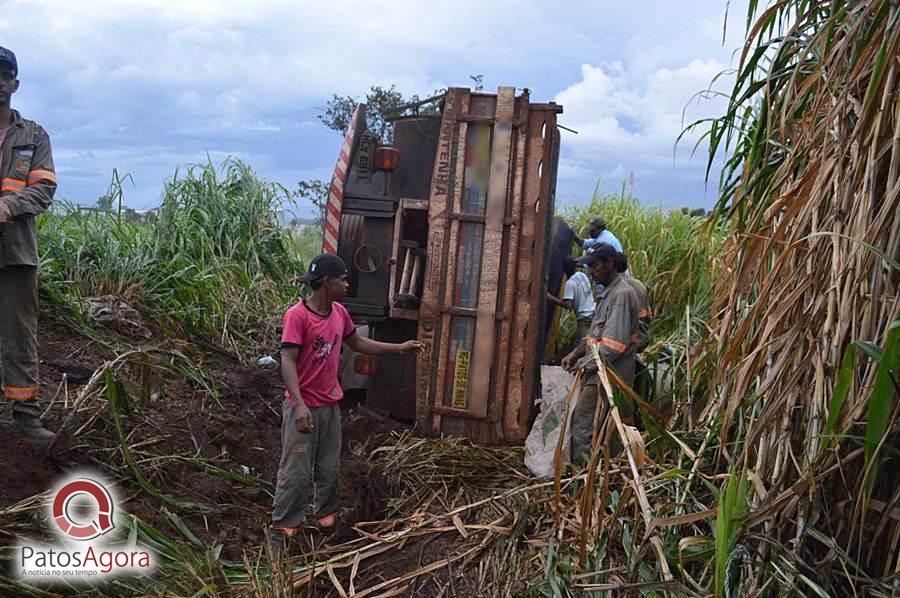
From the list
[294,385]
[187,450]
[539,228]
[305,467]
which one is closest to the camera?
[294,385]

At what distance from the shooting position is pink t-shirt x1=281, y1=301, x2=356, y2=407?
417 centimetres

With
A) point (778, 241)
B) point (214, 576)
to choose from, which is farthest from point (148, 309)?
point (778, 241)

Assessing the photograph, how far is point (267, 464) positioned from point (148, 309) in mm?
2170

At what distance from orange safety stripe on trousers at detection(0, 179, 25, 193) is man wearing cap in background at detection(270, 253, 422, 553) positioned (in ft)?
5.23

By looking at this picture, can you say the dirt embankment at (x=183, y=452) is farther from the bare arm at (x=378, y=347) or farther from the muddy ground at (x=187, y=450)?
the bare arm at (x=378, y=347)

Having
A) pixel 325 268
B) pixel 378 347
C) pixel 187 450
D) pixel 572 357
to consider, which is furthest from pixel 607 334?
pixel 187 450

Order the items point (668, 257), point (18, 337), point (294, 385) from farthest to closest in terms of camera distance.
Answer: point (668, 257) → point (18, 337) → point (294, 385)

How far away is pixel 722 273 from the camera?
4230 mm

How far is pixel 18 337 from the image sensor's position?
4465mm

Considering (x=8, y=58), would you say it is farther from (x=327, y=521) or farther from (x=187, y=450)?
(x=327, y=521)

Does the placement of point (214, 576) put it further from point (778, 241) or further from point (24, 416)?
point (778, 241)

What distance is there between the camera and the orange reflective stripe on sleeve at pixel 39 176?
4.47 metres

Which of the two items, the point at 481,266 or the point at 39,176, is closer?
the point at 39,176

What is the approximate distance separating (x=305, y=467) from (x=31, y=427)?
152 centimetres
